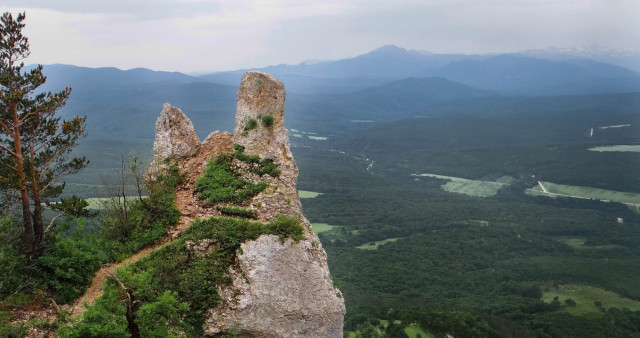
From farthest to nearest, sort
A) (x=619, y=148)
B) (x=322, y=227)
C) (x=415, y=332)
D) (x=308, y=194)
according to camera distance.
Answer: (x=619, y=148)
(x=308, y=194)
(x=322, y=227)
(x=415, y=332)

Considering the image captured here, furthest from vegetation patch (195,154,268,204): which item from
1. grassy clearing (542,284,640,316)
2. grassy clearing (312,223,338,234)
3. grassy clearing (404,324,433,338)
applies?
grassy clearing (312,223,338,234)

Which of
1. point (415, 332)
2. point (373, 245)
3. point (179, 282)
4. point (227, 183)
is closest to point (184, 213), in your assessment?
point (227, 183)

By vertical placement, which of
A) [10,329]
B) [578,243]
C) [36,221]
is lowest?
[578,243]

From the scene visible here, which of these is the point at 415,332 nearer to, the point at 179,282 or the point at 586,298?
the point at 179,282

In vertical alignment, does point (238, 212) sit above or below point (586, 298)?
above

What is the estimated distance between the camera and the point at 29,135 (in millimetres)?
16953

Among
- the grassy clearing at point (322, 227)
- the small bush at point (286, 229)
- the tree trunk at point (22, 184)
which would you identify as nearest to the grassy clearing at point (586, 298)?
the grassy clearing at point (322, 227)

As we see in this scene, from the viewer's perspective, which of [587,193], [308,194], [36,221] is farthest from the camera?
[587,193]

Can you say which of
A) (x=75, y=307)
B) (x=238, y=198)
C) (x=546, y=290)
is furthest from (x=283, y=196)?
(x=546, y=290)

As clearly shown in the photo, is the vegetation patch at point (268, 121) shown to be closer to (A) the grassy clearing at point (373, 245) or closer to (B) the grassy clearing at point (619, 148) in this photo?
(A) the grassy clearing at point (373, 245)

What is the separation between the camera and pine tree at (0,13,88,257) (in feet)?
52.1

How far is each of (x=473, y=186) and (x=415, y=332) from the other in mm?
125629

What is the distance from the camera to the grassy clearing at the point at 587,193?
14555 cm

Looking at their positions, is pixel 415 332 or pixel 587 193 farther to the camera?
pixel 587 193
